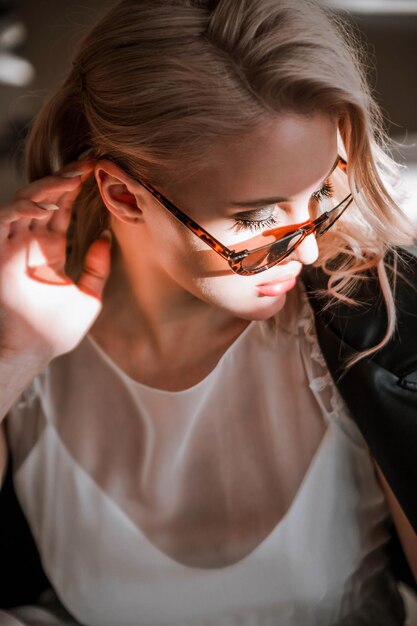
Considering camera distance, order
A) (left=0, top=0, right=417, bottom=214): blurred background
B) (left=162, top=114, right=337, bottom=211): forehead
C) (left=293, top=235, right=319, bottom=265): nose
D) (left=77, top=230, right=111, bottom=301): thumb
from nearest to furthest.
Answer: (left=162, top=114, right=337, bottom=211): forehead
(left=293, top=235, right=319, bottom=265): nose
(left=77, top=230, right=111, bottom=301): thumb
(left=0, top=0, right=417, bottom=214): blurred background

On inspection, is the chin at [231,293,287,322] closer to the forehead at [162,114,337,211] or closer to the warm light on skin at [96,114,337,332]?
the warm light on skin at [96,114,337,332]

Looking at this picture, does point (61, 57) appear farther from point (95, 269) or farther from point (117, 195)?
point (117, 195)

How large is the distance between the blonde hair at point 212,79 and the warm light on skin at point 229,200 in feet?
0.08

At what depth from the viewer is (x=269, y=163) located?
0.94 m

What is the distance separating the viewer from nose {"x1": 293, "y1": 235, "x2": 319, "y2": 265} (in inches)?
41.6

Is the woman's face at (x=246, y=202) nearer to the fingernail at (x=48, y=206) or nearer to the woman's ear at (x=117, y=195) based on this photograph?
the woman's ear at (x=117, y=195)

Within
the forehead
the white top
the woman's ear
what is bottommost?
the white top

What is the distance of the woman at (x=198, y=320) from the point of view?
0.96 meters

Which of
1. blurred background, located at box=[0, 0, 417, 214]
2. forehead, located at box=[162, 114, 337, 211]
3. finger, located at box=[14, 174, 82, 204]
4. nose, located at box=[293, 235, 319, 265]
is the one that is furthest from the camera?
blurred background, located at box=[0, 0, 417, 214]

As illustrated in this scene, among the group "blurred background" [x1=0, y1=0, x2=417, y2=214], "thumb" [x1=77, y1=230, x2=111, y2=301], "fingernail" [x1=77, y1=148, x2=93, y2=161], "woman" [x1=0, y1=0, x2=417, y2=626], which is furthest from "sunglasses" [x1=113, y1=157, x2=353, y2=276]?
"blurred background" [x1=0, y1=0, x2=417, y2=214]

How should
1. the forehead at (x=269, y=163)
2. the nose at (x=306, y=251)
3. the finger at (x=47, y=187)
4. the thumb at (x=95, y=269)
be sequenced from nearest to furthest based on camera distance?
the forehead at (x=269, y=163) → the nose at (x=306, y=251) → the finger at (x=47, y=187) → the thumb at (x=95, y=269)

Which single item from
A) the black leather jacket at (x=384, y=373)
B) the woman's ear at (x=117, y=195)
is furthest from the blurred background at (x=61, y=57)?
the woman's ear at (x=117, y=195)

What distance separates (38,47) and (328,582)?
1.80 metres

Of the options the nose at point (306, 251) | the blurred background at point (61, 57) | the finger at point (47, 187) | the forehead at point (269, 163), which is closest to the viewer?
the forehead at point (269, 163)
